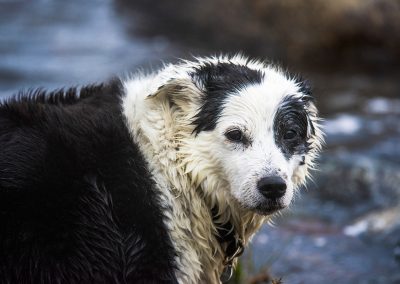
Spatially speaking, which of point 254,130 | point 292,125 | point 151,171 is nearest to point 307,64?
point 292,125

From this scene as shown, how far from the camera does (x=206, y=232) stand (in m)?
4.22

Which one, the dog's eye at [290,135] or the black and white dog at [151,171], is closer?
the black and white dog at [151,171]

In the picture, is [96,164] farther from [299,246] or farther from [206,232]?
[299,246]

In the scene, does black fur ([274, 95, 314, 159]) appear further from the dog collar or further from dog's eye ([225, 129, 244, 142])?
the dog collar

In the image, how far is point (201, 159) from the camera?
4141 mm

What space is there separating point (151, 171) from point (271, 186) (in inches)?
24.6

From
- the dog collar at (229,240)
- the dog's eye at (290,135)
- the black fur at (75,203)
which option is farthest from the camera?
the dog collar at (229,240)

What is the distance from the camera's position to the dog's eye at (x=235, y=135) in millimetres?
4094

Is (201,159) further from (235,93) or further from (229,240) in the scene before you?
(229,240)

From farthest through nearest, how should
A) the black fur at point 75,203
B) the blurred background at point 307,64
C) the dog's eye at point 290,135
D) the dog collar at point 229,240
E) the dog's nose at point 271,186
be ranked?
the blurred background at point 307,64 < the dog collar at point 229,240 < the dog's eye at point 290,135 < the dog's nose at point 271,186 < the black fur at point 75,203

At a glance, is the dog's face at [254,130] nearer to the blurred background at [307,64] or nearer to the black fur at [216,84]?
the black fur at [216,84]

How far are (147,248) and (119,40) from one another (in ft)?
36.3

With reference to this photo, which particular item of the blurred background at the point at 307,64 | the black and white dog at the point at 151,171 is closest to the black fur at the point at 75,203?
the black and white dog at the point at 151,171

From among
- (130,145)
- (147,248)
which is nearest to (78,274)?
(147,248)
